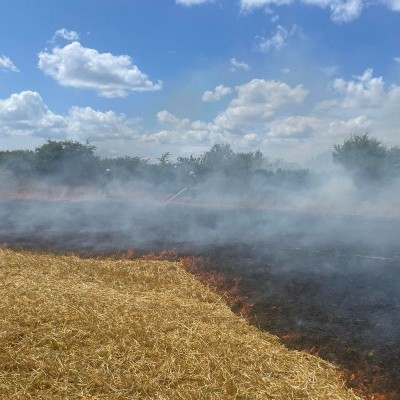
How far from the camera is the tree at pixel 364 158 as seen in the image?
26.5 m

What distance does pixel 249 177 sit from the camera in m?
31.3

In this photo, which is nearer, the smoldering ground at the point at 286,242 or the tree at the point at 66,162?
the smoldering ground at the point at 286,242

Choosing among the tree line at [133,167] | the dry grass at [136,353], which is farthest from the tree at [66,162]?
the dry grass at [136,353]

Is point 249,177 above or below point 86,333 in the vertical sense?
above

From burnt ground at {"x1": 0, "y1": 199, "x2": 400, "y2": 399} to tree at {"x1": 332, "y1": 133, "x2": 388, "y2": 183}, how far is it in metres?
7.64

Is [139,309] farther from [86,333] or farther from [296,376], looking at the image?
[296,376]

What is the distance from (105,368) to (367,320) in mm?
4624

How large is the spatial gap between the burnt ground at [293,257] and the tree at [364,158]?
301 inches

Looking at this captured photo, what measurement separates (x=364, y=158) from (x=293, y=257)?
731 inches

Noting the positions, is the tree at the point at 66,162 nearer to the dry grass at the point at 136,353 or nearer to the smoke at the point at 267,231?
the smoke at the point at 267,231

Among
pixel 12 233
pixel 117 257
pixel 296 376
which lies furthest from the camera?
pixel 12 233

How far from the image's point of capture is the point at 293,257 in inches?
440

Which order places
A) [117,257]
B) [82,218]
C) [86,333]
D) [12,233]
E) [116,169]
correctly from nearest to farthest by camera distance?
[86,333]
[117,257]
[12,233]
[82,218]
[116,169]

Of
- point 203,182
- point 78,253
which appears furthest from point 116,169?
point 78,253
